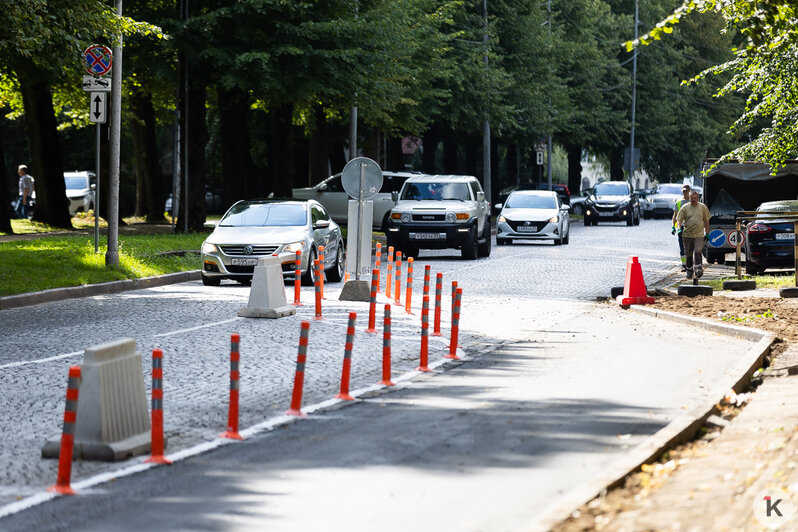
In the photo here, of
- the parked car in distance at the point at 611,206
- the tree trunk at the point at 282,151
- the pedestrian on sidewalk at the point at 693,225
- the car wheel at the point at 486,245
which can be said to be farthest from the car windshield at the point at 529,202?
A: the parked car in distance at the point at 611,206

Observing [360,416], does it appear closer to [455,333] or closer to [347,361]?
[347,361]

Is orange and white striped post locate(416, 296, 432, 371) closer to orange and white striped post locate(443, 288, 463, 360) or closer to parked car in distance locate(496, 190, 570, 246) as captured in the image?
orange and white striped post locate(443, 288, 463, 360)

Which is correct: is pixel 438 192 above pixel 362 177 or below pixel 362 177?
below

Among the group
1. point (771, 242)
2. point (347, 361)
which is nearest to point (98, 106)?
point (771, 242)

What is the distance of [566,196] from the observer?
6325 centimetres

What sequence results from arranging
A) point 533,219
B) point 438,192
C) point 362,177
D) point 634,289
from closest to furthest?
point 634,289 → point 362,177 → point 438,192 → point 533,219

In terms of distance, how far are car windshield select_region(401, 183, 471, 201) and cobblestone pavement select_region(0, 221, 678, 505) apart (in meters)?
5.24

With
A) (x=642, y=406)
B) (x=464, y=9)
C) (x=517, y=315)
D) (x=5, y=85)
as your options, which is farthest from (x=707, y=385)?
(x=464, y=9)

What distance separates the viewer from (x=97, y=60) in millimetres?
23234

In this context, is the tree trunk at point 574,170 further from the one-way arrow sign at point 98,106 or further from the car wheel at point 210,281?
the one-way arrow sign at point 98,106

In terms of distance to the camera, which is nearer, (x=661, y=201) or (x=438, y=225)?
(x=438, y=225)

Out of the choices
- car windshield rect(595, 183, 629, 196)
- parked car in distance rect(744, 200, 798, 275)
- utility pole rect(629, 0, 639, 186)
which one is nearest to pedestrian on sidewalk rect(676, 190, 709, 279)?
parked car in distance rect(744, 200, 798, 275)

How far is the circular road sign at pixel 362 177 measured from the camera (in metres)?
21.5

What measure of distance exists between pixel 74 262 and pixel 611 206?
3505cm
